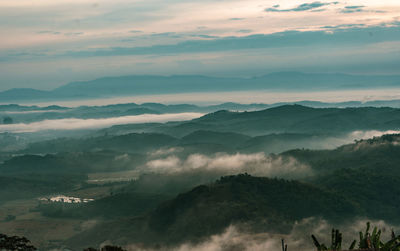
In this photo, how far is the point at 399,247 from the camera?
90.5 meters

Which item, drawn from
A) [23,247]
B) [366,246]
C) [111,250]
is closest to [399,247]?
[366,246]

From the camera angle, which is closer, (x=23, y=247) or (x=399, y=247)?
(x=23, y=247)

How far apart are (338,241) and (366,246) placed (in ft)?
15.8

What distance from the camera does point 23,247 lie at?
272ft

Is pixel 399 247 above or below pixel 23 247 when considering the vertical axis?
below

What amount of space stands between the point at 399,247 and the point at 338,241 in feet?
30.9

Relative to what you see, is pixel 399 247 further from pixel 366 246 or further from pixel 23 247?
pixel 23 247

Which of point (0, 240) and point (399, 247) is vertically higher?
point (0, 240)

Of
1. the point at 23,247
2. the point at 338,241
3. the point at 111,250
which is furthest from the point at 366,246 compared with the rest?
the point at 23,247

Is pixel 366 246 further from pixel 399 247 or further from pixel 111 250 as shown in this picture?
Result: pixel 111 250

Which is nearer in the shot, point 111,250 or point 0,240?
point 0,240

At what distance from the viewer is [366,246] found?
93812mm

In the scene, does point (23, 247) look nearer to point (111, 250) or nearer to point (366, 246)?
point (111, 250)

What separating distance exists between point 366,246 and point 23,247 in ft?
177
